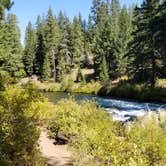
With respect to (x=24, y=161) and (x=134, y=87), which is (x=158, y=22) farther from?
(x=24, y=161)

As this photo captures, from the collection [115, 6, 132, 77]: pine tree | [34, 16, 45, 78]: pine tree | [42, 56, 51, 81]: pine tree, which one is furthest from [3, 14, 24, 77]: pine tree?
[115, 6, 132, 77]: pine tree

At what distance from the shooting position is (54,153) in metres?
13.3

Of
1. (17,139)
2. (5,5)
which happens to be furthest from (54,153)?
(5,5)

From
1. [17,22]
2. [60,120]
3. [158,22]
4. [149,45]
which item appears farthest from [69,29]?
[60,120]

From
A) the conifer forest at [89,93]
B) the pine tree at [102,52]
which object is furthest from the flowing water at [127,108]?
the pine tree at [102,52]

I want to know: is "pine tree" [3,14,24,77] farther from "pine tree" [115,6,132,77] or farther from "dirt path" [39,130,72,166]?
"dirt path" [39,130,72,166]

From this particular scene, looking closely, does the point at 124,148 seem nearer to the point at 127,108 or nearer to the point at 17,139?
the point at 17,139

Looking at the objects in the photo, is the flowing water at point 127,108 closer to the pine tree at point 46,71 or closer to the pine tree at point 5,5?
the pine tree at point 5,5

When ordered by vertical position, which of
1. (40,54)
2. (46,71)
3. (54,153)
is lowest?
(54,153)

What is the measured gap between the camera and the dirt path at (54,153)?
12014 millimetres

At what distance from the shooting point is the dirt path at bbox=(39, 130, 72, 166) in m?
12.0

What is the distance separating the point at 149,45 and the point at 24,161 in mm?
33071

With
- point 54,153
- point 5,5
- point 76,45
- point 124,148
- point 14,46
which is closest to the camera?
point 124,148

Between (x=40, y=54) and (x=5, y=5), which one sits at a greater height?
(x=40, y=54)
